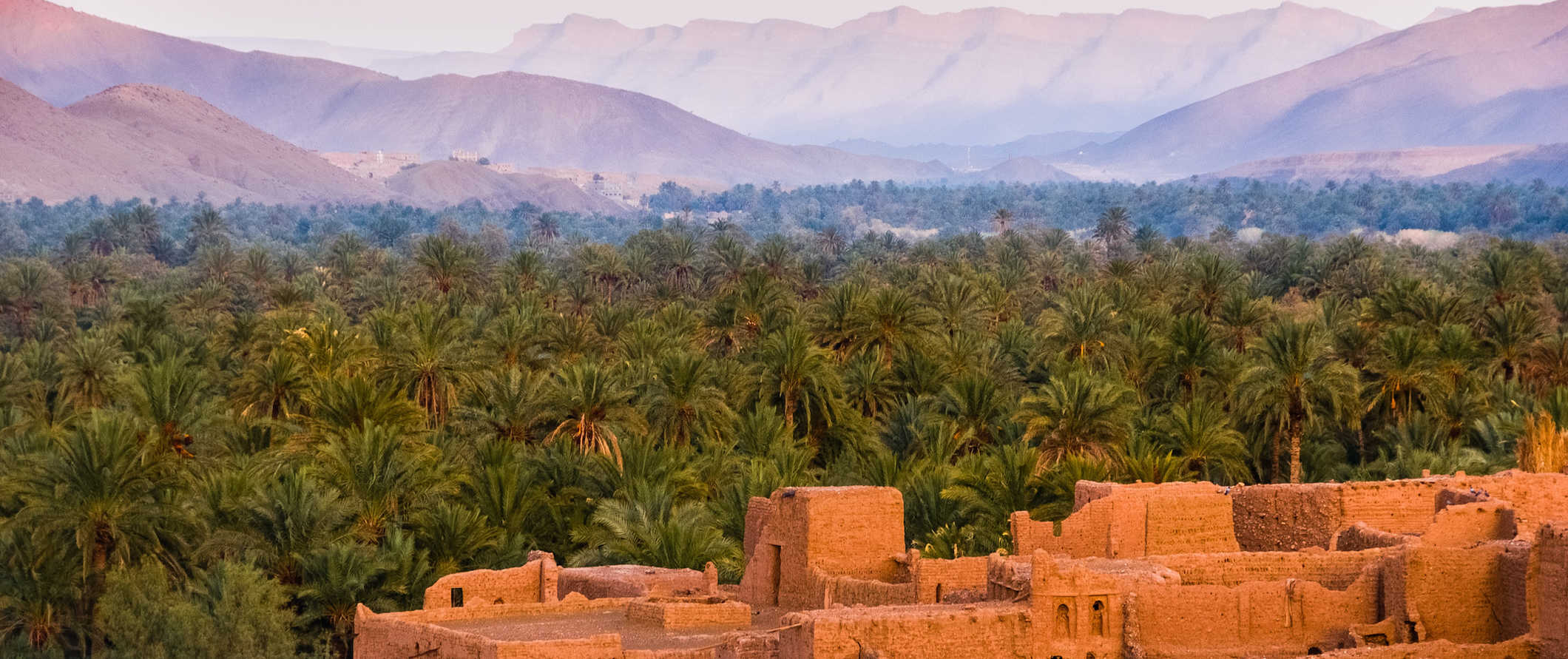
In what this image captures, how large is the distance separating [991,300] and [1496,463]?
33065 mm

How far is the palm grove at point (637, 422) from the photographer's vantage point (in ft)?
113

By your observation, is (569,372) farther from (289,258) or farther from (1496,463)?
(289,258)

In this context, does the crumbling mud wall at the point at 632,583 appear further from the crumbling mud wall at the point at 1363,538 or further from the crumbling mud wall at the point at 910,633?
the crumbling mud wall at the point at 1363,538

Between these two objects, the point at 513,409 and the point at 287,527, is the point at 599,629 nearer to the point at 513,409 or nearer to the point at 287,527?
the point at 287,527

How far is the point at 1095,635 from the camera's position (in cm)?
2064

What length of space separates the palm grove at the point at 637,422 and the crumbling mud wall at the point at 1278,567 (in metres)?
8.24

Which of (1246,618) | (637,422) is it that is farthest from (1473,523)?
(637,422)

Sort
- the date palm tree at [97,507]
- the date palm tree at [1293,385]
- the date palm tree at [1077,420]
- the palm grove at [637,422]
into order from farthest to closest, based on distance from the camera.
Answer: the date palm tree at [1293,385], the date palm tree at [1077,420], the date palm tree at [97,507], the palm grove at [637,422]

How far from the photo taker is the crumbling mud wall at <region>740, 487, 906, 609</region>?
25469mm

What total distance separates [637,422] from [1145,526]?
19.9 meters

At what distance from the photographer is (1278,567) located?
2173 cm

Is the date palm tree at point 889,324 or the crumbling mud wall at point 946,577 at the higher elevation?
the date palm tree at point 889,324

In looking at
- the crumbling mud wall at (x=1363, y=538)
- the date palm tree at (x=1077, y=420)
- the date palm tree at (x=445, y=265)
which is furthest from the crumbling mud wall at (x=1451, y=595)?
the date palm tree at (x=445, y=265)

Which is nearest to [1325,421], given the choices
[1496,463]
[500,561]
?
[1496,463]
